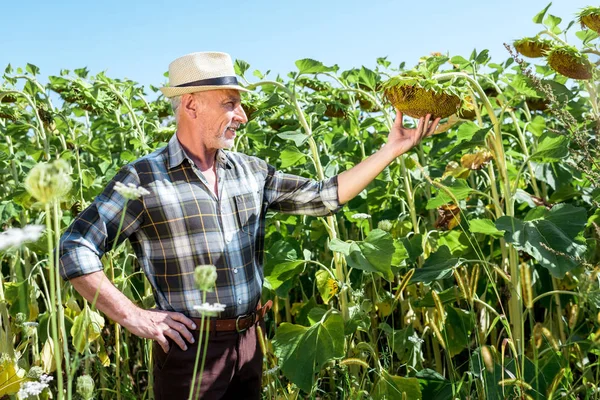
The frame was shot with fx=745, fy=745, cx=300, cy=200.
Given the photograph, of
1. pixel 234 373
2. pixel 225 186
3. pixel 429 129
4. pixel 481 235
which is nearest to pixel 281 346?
pixel 234 373

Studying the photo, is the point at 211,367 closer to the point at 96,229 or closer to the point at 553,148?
the point at 96,229

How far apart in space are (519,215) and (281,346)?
1.67 m

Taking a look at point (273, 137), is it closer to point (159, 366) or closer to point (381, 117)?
point (381, 117)

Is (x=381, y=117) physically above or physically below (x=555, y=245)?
above

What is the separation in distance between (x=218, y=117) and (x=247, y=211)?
1.05 feet

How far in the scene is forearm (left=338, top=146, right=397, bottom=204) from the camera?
8.24 feet

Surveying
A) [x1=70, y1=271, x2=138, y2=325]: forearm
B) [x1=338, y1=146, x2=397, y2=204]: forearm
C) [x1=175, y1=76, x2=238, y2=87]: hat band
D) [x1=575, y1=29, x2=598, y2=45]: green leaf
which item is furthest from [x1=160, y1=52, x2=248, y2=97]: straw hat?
[x1=575, y1=29, x2=598, y2=45]: green leaf

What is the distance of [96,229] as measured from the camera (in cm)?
222

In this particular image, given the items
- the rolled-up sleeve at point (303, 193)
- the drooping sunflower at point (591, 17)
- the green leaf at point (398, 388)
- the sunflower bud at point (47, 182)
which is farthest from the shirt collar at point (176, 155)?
the drooping sunflower at point (591, 17)

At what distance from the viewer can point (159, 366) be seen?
238 centimetres

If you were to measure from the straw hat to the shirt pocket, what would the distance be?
1.15 feet

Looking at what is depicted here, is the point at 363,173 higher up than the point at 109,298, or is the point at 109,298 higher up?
the point at 363,173

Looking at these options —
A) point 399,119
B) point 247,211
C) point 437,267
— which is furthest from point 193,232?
point 437,267

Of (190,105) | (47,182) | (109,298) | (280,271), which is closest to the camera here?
(47,182)
